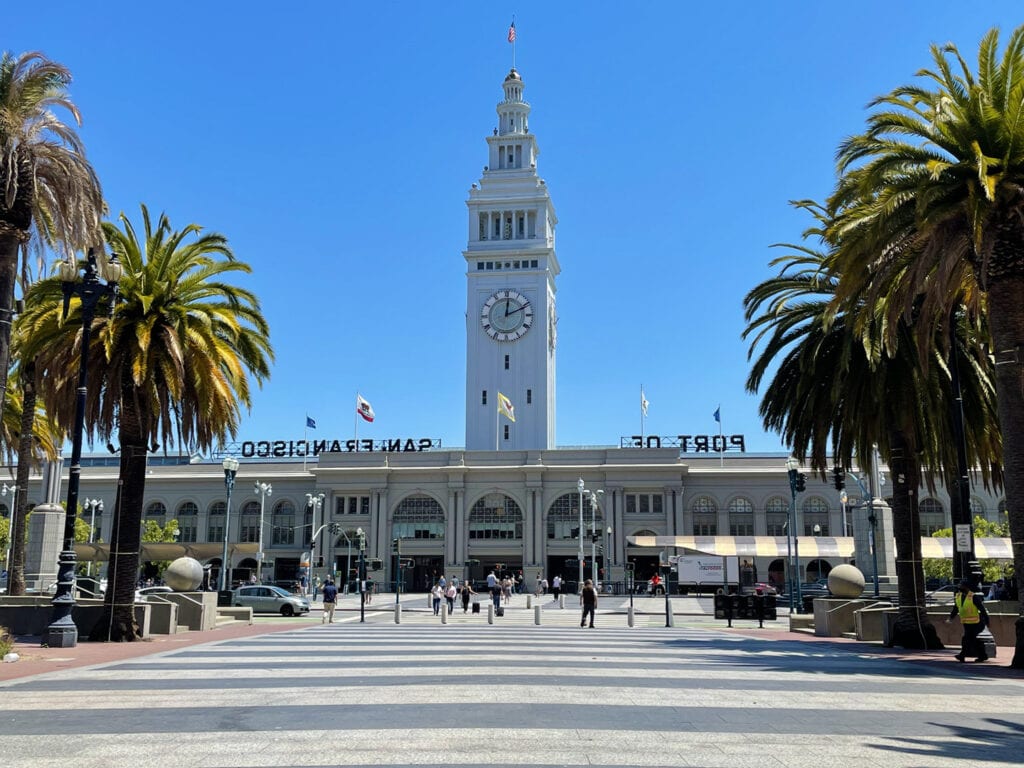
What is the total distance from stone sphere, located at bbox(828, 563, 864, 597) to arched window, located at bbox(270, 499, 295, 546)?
67.7m

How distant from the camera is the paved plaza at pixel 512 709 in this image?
9.48 metres

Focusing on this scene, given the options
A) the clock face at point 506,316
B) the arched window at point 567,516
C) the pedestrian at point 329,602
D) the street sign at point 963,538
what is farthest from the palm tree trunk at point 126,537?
the clock face at point 506,316

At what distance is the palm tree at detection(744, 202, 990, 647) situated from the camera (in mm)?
24031

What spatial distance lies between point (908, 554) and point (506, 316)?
74108 millimetres

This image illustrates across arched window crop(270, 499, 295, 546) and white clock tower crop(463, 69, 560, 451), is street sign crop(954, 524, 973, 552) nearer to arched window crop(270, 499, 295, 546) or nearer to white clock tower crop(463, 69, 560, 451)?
white clock tower crop(463, 69, 560, 451)

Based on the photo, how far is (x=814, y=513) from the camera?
85.1 metres

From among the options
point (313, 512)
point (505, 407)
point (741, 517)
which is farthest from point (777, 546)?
point (313, 512)

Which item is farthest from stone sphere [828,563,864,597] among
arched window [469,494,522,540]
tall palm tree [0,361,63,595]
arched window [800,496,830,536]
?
arched window [800,496,830,536]

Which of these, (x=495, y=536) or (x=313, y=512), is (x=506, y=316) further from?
(x=313, y=512)

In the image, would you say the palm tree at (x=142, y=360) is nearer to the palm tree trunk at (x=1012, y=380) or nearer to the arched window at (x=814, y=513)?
the palm tree trunk at (x=1012, y=380)

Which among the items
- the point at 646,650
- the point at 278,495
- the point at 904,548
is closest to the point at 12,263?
the point at 646,650

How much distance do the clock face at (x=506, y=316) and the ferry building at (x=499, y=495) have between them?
15 centimetres

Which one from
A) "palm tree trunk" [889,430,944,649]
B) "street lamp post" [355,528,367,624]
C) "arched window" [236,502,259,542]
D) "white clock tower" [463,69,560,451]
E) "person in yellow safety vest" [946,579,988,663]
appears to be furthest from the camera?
"white clock tower" [463,69,560,451]

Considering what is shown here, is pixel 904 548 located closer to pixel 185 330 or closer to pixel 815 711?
pixel 815 711
